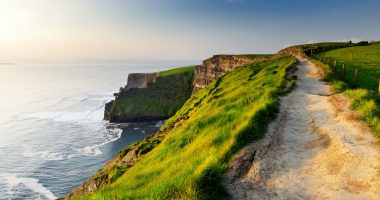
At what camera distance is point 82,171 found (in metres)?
66.2

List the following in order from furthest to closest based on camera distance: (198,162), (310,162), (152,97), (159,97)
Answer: (159,97)
(152,97)
(310,162)
(198,162)

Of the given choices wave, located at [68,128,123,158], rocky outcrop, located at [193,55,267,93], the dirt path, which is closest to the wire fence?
the dirt path

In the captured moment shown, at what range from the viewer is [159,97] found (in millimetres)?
151750

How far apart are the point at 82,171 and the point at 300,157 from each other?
60.9m

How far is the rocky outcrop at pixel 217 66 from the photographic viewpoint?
103 m

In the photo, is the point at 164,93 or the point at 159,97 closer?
the point at 159,97

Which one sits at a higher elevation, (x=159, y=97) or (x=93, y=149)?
(x=159, y=97)

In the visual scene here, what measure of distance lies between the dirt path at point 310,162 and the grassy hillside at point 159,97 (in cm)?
12201

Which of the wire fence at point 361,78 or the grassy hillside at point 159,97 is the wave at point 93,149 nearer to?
the grassy hillside at point 159,97

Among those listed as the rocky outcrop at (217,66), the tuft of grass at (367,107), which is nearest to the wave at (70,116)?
the rocky outcrop at (217,66)

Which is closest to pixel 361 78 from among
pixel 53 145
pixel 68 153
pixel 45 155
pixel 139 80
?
pixel 68 153

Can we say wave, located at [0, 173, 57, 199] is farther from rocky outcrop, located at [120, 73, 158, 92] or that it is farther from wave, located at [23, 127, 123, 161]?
rocky outcrop, located at [120, 73, 158, 92]

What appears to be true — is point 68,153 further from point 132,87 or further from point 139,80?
point 139,80

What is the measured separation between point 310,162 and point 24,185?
192 ft
